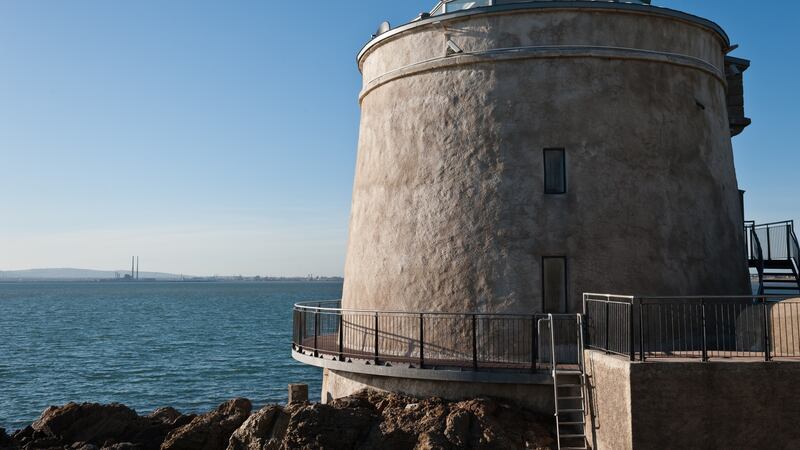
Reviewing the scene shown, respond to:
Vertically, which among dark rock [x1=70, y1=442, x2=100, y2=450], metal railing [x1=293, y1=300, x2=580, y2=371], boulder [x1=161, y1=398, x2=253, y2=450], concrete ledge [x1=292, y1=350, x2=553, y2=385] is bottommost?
dark rock [x1=70, y1=442, x2=100, y2=450]

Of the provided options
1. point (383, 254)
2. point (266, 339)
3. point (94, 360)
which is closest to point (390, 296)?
point (383, 254)

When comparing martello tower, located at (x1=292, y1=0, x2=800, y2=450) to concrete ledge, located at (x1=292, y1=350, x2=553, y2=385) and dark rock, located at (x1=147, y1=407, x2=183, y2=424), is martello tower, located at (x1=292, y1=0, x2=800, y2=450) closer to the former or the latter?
concrete ledge, located at (x1=292, y1=350, x2=553, y2=385)

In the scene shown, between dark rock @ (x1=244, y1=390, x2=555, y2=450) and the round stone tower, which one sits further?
the round stone tower

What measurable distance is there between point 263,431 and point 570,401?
220 inches

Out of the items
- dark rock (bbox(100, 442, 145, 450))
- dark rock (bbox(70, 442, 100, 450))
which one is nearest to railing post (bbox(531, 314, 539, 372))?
dark rock (bbox(100, 442, 145, 450))

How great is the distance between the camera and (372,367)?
1451 cm

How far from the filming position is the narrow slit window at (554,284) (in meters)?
14.8

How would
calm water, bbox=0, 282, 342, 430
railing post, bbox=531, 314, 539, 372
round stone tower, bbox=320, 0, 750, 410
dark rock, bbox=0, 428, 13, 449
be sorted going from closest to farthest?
1. railing post, bbox=531, 314, 539, 372
2. round stone tower, bbox=320, 0, 750, 410
3. dark rock, bbox=0, 428, 13, 449
4. calm water, bbox=0, 282, 342, 430

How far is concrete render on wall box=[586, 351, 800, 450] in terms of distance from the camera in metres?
10.9

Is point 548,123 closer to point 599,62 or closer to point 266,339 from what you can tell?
point 599,62

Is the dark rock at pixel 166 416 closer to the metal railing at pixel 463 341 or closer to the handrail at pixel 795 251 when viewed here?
the metal railing at pixel 463 341

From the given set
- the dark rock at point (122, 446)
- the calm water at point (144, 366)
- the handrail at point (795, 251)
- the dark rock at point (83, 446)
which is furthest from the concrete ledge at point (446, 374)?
the calm water at point (144, 366)

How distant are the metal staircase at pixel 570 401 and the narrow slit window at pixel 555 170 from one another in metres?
2.96

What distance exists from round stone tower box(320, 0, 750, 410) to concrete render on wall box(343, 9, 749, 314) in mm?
29
